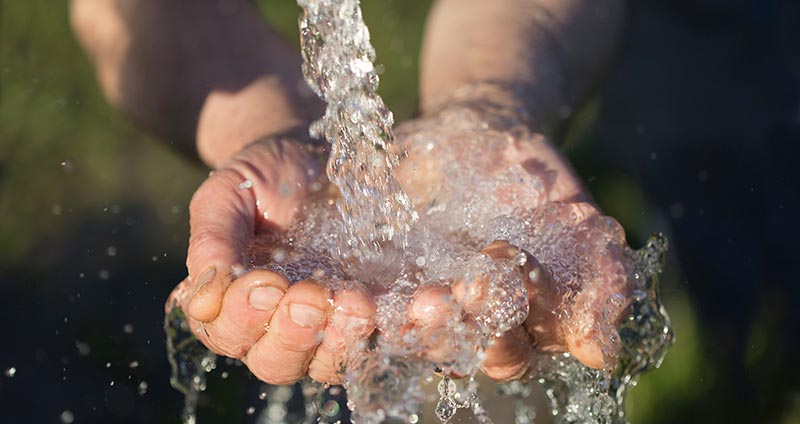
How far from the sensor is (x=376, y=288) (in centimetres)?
95

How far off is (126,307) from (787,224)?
4.21ft

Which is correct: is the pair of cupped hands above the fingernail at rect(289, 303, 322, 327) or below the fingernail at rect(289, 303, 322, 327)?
below

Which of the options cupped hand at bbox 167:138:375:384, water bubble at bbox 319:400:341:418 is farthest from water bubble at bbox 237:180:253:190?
water bubble at bbox 319:400:341:418

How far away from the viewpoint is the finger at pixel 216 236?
2.85ft

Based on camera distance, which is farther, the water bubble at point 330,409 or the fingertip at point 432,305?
the water bubble at point 330,409

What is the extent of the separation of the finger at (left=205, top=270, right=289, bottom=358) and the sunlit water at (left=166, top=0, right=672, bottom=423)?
7cm

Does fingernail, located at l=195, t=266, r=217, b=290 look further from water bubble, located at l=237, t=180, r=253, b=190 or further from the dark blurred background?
the dark blurred background

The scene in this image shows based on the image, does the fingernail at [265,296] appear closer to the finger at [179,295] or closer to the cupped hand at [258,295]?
the cupped hand at [258,295]

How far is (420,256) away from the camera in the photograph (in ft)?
3.44

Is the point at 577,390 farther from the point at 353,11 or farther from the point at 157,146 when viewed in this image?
the point at 157,146

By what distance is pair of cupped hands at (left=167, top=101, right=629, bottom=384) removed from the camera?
2.75 feet

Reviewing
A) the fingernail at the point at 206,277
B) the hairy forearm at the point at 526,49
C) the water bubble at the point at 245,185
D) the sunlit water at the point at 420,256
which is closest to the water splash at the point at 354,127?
the sunlit water at the point at 420,256

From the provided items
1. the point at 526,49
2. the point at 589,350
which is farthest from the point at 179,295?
the point at 526,49

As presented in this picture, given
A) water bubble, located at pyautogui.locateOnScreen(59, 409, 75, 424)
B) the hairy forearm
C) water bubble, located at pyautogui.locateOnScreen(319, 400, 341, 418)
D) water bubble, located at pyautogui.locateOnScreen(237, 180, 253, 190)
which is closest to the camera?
water bubble, located at pyautogui.locateOnScreen(237, 180, 253, 190)
